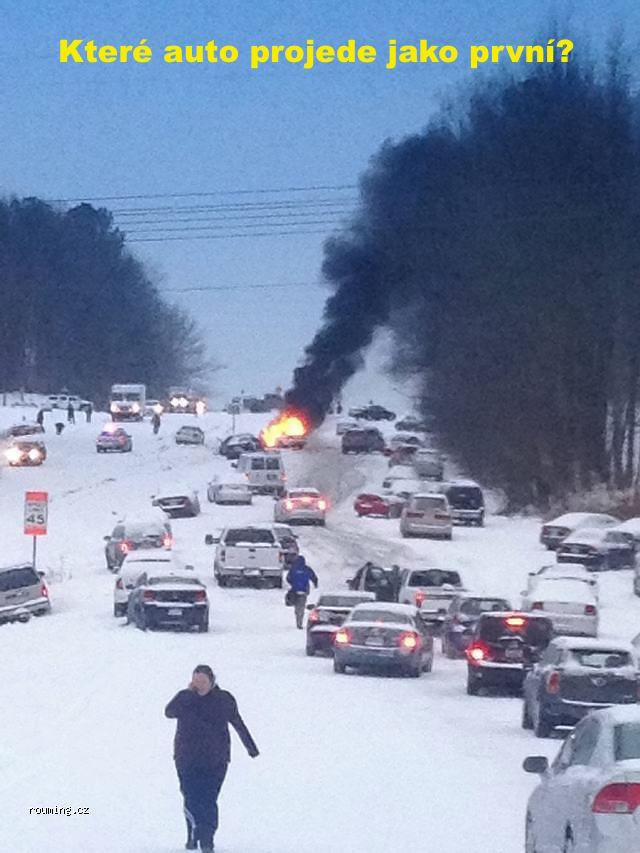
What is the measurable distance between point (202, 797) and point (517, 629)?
55.5 feet

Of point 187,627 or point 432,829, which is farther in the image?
point 187,627

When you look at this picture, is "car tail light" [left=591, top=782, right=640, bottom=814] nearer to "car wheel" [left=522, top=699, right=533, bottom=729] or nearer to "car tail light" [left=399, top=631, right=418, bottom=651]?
"car wheel" [left=522, top=699, right=533, bottom=729]

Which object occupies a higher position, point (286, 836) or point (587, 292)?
point (587, 292)

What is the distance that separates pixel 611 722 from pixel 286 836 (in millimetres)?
3815

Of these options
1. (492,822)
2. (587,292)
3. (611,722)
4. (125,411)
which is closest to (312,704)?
(492,822)

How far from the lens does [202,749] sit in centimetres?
1372

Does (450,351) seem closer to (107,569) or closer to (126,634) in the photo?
(107,569)

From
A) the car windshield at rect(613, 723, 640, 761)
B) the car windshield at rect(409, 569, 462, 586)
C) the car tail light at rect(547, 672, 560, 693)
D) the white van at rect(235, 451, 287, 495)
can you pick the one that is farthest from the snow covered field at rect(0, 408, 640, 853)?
the white van at rect(235, 451, 287, 495)

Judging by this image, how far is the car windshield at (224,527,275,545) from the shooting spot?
47.7 meters

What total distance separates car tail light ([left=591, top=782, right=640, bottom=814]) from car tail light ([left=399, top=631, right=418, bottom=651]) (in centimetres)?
2092

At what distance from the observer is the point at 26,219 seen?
13125cm

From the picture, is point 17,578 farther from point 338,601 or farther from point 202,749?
point 202,749

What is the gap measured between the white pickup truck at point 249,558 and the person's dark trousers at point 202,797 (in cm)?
3361

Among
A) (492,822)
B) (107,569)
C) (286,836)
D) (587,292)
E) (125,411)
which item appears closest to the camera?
(286,836)
